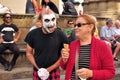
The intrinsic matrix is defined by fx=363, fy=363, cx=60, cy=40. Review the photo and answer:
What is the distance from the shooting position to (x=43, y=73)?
5270 millimetres

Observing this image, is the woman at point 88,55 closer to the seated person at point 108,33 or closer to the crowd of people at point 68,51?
the crowd of people at point 68,51

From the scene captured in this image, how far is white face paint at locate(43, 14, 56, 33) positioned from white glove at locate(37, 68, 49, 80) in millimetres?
591

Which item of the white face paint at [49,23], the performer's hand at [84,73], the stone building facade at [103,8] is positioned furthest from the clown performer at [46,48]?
the stone building facade at [103,8]

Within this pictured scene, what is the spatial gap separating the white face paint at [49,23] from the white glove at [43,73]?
1.94ft

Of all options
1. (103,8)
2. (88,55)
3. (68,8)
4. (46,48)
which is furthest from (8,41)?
(103,8)

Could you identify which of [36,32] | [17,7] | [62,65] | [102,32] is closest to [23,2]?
[17,7]

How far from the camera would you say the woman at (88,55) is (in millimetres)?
4086

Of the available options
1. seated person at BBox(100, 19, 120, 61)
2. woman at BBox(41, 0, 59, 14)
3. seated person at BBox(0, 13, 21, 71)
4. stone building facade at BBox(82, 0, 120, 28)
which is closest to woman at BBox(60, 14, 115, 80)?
seated person at BBox(0, 13, 21, 71)

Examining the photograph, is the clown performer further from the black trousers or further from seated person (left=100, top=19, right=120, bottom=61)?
seated person (left=100, top=19, right=120, bottom=61)

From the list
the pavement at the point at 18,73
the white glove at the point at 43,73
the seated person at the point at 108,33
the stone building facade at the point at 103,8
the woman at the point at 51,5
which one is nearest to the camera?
the white glove at the point at 43,73

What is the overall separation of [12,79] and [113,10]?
7467mm

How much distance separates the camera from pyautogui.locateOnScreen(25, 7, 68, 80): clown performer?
17.6 ft

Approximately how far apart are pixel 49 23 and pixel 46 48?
0.42 metres

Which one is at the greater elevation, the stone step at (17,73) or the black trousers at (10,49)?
the black trousers at (10,49)
